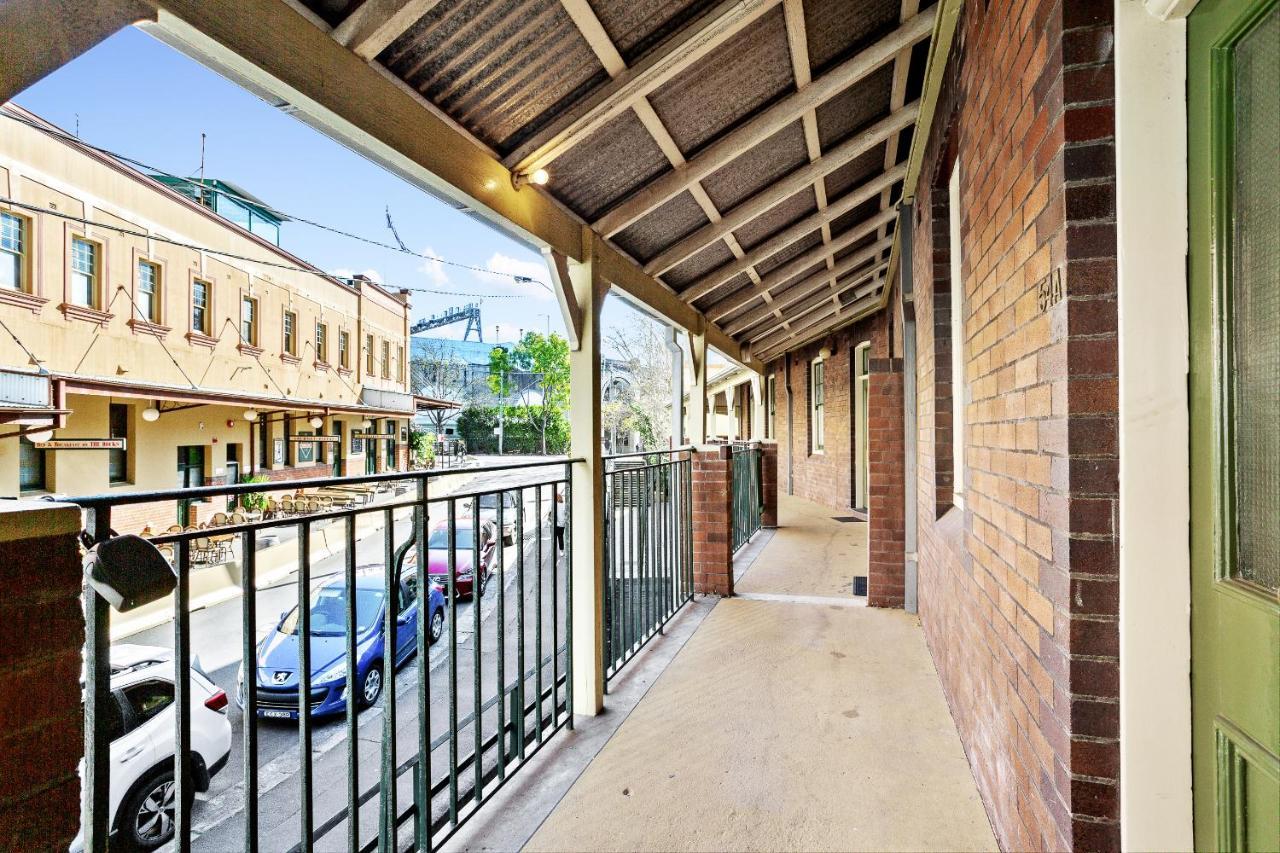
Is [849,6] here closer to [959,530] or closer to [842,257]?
[959,530]

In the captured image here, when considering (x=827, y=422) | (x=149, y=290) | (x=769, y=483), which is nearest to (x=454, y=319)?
(x=149, y=290)

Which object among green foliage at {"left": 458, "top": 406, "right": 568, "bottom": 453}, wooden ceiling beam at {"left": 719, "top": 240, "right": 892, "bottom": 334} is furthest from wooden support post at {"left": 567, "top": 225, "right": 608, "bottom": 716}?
green foliage at {"left": 458, "top": 406, "right": 568, "bottom": 453}

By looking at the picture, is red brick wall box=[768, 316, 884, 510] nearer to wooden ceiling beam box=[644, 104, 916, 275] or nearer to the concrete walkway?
wooden ceiling beam box=[644, 104, 916, 275]

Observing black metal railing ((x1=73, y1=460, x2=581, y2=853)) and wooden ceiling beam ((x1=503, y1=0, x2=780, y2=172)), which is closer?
black metal railing ((x1=73, y1=460, x2=581, y2=853))

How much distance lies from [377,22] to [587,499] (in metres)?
1.93

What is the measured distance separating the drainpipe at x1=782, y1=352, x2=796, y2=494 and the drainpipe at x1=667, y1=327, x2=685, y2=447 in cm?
710

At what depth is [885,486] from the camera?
446 centimetres

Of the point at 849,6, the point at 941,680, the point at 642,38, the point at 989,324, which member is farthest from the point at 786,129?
the point at 941,680

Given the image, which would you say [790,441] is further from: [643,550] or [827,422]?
[643,550]

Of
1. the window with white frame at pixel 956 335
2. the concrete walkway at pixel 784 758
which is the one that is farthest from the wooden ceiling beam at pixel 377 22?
the concrete walkway at pixel 784 758

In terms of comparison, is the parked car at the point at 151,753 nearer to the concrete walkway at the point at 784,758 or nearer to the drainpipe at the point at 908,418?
Result: the concrete walkway at the point at 784,758

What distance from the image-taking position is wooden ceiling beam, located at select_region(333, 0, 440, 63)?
1.50 m

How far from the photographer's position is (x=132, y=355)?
25.6ft

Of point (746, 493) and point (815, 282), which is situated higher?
point (815, 282)
